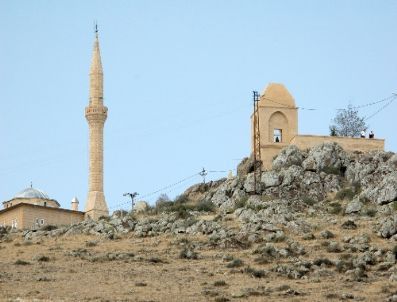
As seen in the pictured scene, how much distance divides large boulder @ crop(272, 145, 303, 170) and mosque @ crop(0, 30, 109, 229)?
1308 centimetres

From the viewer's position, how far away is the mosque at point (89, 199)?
5977cm

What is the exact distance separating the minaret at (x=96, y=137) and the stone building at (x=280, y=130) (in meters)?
12.2

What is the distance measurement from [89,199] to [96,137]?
4.28 m

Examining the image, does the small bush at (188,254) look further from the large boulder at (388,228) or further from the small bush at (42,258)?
the large boulder at (388,228)

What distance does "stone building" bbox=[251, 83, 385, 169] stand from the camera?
56.3 meters

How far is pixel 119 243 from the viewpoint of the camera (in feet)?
152

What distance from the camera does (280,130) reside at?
5766cm

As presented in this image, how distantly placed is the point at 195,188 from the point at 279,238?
18.0m

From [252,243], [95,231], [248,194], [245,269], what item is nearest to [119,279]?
[245,269]

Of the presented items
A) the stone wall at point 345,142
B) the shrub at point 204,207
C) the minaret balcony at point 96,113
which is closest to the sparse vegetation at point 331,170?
the stone wall at point 345,142

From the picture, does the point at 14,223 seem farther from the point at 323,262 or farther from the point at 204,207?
the point at 323,262

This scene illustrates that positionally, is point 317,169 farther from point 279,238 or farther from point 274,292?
point 274,292

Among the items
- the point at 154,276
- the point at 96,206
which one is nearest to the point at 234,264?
the point at 154,276

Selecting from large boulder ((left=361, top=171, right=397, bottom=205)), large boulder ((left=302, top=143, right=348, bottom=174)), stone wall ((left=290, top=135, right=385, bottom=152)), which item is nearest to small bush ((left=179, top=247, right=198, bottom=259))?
large boulder ((left=361, top=171, right=397, bottom=205))
